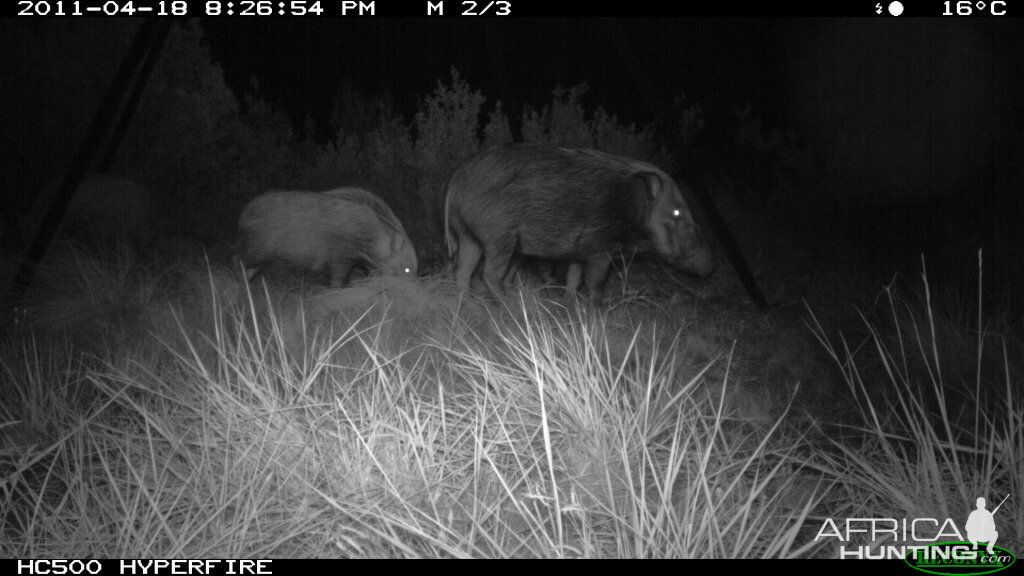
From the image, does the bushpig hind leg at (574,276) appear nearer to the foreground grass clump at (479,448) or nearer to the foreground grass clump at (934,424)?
the foreground grass clump at (479,448)

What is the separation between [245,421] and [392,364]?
0.52 meters

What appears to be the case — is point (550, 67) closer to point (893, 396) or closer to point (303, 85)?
point (303, 85)

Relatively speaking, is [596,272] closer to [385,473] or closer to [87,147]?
[385,473]

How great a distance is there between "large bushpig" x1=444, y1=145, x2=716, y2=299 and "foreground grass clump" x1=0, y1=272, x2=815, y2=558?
96 centimetres

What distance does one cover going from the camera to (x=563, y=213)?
3.12 metres

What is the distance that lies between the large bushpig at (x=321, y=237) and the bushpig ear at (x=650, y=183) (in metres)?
1.09

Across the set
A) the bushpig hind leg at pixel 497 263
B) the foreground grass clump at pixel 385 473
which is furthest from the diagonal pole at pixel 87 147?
the bushpig hind leg at pixel 497 263

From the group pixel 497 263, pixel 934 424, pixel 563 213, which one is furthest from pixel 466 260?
pixel 934 424

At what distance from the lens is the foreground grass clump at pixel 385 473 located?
1.41 meters

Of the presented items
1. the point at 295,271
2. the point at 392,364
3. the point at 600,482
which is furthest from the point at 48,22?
the point at 600,482

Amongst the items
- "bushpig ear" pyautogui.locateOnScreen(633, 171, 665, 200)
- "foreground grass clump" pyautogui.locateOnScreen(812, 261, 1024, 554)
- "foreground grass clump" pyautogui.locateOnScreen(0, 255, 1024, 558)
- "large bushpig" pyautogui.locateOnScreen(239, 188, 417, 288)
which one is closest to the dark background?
"bushpig ear" pyautogui.locateOnScreen(633, 171, 665, 200)

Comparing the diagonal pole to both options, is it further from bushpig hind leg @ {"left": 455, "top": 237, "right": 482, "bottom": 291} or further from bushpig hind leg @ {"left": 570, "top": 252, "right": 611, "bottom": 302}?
bushpig hind leg @ {"left": 570, "top": 252, "right": 611, "bottom": 302}

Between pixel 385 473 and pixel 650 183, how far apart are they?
6.54 ft

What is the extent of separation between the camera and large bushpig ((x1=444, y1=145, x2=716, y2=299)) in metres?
3.12
